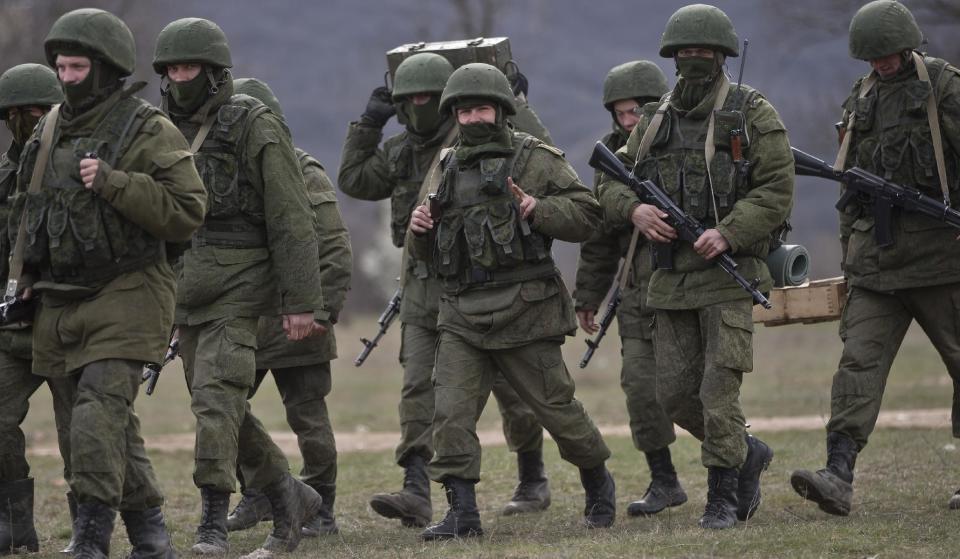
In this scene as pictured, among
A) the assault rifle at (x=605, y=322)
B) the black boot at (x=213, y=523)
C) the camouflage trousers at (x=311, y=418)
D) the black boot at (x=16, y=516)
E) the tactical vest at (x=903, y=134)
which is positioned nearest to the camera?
the black boot at (x=213, y=523)

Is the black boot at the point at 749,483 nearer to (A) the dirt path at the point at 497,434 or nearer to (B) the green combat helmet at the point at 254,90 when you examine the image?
(B) the green combat helmet at the point at 254,90

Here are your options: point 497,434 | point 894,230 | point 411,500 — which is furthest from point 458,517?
point 497,434

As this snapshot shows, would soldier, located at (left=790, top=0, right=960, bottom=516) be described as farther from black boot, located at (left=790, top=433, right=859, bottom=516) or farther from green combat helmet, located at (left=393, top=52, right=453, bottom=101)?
green combat helmet, located at (left=393, top=52, right=453, bottom=101)

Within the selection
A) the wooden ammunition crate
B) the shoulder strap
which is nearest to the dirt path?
the wooden ammunition crate

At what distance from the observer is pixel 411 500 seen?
9.52 m

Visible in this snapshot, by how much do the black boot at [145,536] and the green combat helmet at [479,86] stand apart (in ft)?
8.61

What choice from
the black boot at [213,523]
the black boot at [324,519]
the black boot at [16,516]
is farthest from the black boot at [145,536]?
the black boot at [324,519]

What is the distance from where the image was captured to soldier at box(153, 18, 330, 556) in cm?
813

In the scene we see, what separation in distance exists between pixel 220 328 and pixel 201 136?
95 centimetres

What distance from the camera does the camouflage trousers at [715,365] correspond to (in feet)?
27.5

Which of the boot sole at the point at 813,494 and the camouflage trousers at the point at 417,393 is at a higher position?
the camouflage trousers at the point at 417,393

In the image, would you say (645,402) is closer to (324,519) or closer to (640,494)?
(640,494)

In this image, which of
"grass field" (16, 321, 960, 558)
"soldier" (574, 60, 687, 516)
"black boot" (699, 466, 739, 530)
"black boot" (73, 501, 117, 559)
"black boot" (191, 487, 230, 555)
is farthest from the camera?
"soldier" (574, 60, 687, 516)

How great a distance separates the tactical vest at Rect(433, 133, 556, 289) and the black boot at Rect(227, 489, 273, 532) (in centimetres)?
191
